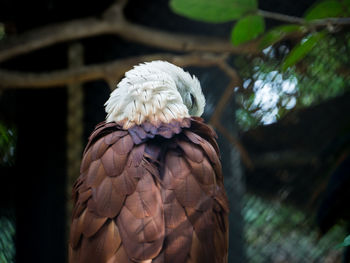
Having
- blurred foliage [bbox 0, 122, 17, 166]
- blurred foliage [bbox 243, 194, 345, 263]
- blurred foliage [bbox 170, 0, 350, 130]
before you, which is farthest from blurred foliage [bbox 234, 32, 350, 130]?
blurred foliage [bbox 0, 122, 17, 166]

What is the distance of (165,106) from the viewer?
686 mm

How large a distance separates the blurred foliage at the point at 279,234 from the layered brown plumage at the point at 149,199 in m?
0.91

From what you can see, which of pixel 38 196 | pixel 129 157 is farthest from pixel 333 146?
pixel 38 196

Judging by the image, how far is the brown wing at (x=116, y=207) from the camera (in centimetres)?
55

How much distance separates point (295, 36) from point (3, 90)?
3.45ft

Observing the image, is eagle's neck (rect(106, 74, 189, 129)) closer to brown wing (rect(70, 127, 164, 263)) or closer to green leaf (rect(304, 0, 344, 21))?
brown wing (rect(70, 127, 164, 263))

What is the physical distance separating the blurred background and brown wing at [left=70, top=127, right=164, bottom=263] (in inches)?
24.9

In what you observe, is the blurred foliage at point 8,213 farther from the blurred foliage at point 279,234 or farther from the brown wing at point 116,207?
the blurred foliage at point 279,234

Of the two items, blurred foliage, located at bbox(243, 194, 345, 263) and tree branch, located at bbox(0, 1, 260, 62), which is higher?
tree branch, located at bbox(0, 1, 260, 62)

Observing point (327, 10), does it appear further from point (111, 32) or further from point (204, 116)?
point (111, 32)

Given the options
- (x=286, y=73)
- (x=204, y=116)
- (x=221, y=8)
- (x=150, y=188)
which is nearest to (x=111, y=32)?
(x=204, y=116)

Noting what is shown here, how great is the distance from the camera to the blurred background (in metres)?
1.28

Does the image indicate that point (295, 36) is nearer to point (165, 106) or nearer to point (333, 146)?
point (333, 146)

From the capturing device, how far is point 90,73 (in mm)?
1313
